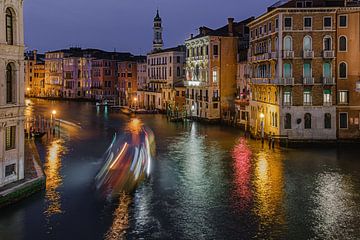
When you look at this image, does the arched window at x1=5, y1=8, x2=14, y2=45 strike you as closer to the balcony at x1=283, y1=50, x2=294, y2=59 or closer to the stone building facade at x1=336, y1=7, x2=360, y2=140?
the balcony at x1=283, y1=50, x2=294, y2=59

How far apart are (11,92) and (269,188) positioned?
38.0ft

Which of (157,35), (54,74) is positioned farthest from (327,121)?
(54,74)

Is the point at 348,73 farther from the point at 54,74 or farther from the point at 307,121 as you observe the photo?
the point at 54,74

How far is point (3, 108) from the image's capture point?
60.8 feet

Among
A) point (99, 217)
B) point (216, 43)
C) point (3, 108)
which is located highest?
point (216, 43)

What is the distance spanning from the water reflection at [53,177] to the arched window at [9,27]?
6.22 m

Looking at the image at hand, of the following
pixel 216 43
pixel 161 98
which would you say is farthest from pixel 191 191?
pixel 161 98

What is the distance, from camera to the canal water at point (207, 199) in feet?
54.2

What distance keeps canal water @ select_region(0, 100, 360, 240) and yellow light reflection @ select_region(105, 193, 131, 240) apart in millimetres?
33

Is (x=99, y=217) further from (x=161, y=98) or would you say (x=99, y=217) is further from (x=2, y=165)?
(x=161, y=98)

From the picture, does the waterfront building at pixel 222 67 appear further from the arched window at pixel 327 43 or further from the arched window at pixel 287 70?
the arched window at pixel 327 43

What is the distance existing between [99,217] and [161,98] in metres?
55.0

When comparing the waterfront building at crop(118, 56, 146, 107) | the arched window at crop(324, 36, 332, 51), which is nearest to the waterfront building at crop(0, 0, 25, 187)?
the arched window at crop(324, 36, 332, 51)

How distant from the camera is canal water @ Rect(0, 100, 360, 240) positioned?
1652cm
